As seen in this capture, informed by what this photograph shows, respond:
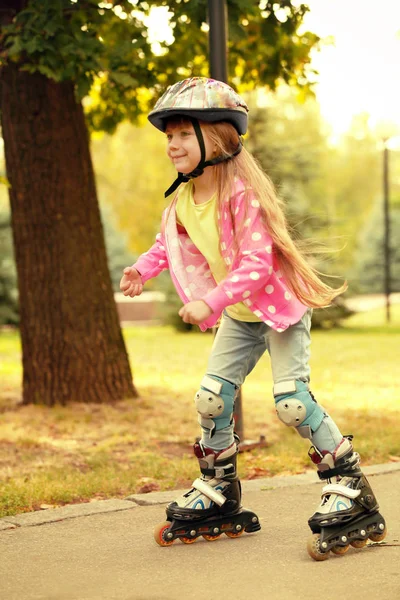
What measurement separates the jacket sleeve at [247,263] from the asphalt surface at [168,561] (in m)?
0.93

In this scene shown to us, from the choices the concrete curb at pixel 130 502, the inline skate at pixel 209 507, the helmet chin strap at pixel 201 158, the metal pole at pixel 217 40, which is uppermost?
the metal pole at pixel 217 40

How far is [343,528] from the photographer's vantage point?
143 inches

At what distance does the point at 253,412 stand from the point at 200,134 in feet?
14.6

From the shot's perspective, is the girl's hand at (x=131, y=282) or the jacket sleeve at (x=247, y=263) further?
the girl's hand at (x=131, y=282)

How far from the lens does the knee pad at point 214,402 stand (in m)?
3.68

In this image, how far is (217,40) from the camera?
5.91m

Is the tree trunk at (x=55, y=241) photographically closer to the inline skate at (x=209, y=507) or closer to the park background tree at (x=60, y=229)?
the park background tree at (x=60, y=229)

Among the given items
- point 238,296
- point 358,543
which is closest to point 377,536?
point 358,543

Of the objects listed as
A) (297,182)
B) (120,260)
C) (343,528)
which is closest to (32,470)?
(343,528)

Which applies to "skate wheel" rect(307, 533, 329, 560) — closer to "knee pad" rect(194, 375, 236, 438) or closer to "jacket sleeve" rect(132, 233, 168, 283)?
"knee pad" rect(194, 375, 236, 438)

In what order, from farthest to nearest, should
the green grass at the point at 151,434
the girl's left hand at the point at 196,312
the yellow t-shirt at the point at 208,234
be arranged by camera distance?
the green grass at the point at 151,434, the yellow t-shirt at the point at 208,234, the girl's left hand at the point at 196,312

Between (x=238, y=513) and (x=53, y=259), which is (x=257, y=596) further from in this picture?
(x=53, y=259)

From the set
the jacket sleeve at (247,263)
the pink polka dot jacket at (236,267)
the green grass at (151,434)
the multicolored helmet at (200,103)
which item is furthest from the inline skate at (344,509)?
the green grass at (151,434)

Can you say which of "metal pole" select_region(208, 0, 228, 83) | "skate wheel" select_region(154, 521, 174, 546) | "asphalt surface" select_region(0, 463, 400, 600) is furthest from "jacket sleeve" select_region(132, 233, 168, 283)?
"metal pole" select_region(208, 0, 228, 83)
